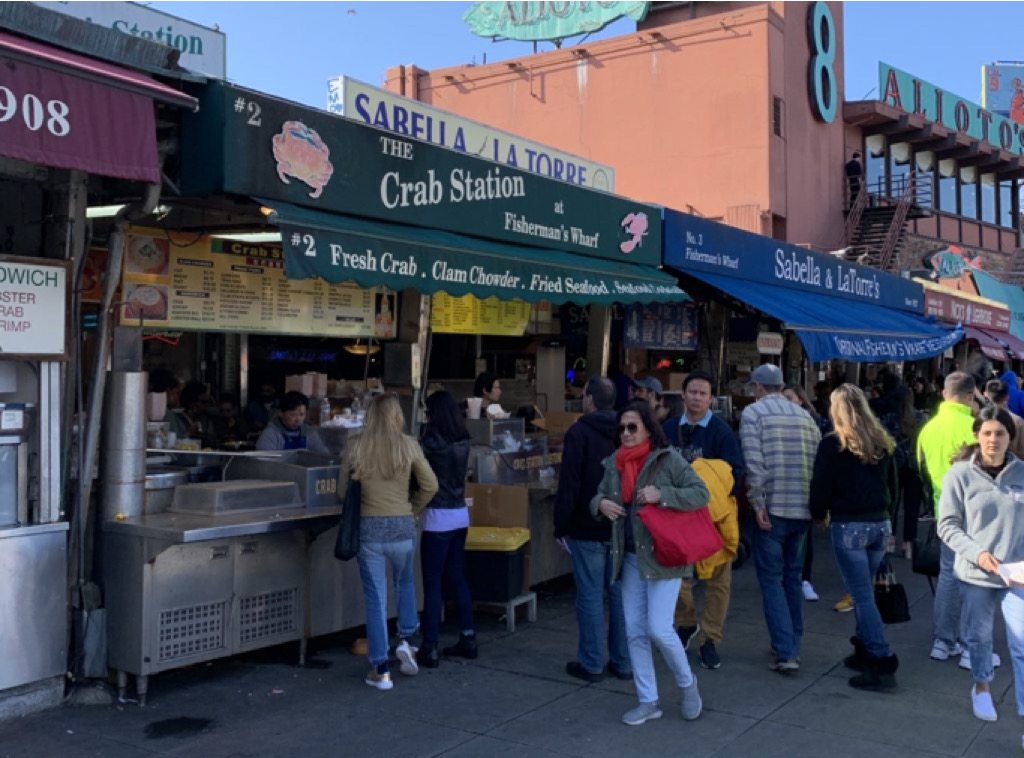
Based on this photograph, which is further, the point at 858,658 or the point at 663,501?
the point at 858,658

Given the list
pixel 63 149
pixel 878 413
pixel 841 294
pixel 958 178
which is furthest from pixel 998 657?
pixel 958 178

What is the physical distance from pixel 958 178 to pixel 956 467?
1097 inches

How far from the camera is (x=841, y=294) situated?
14.2 meters

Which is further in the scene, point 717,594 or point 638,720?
point 717,594

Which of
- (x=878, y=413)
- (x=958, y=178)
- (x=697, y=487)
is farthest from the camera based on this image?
(x=958, y=178)

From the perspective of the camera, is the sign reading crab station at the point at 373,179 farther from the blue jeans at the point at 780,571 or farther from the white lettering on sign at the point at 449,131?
the blue jeans at the point at 780,571

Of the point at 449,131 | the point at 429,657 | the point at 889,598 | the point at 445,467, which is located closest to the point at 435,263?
the point at 445,467

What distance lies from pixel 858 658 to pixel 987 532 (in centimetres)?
156

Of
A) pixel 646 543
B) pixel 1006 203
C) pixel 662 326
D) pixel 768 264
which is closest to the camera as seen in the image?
pixel 646 543

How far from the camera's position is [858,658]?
20.0ft

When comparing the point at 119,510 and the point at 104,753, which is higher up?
the point at 119,510

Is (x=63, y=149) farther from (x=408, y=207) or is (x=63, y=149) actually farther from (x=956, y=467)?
(x=956, y=467)

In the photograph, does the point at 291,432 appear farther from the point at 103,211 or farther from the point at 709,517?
the point at 709,517

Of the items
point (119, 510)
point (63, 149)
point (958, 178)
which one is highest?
point (958, 178)
